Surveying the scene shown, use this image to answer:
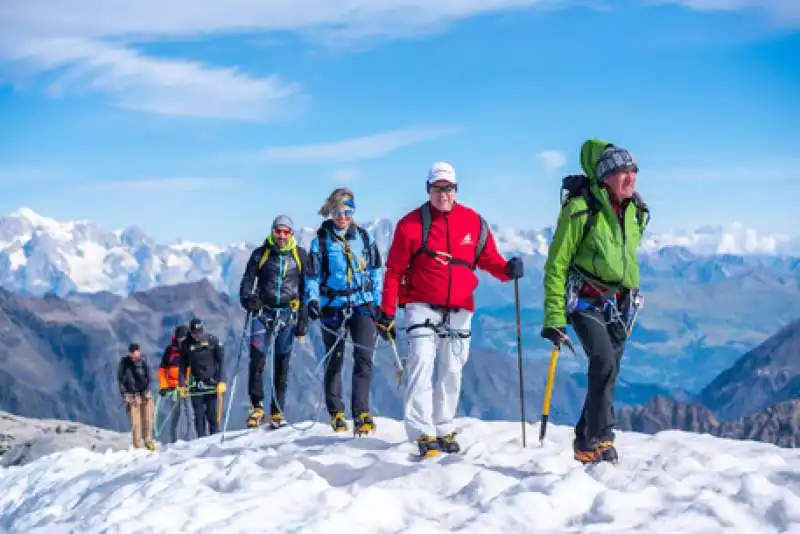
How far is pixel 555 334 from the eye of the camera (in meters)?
9.41

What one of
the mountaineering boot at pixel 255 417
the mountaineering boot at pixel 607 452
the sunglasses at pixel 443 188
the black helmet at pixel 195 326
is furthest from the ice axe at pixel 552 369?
the black helmet at pixel 195 326

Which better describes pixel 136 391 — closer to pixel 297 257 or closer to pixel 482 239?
pixel 297 257

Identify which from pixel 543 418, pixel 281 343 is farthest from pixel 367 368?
pixel 543 418

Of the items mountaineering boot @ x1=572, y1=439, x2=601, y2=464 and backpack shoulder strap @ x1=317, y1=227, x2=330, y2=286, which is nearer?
mountaineering boot @ x1=572, y1=439, x2=601, y2=464

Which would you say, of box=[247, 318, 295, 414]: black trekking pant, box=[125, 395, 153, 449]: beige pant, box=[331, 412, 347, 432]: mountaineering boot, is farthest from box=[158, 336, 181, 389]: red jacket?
box=[331, 412, 347, 432]: mountaineering boot

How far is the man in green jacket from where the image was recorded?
371 inches

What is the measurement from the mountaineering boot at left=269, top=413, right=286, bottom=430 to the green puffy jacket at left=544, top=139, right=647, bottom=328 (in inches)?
297

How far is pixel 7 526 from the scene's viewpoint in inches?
479

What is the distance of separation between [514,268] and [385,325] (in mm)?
2017

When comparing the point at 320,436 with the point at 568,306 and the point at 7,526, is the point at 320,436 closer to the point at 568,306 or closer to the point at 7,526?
the point at 7,526

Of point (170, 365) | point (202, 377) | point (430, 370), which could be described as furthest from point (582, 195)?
point (170, 365)

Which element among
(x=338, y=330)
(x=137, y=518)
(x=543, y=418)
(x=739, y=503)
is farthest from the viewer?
(x=338, y=330)

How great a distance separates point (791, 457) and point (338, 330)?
652cm

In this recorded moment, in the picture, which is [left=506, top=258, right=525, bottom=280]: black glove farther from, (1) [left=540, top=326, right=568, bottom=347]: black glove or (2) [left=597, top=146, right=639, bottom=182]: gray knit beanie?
(2) [left=597, top=146, right=639, bottom=182]: gray knit beanie
